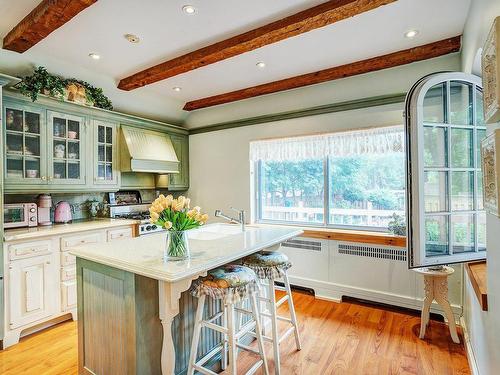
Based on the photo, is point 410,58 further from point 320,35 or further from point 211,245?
point 211,245

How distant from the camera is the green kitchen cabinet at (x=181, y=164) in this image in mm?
4445

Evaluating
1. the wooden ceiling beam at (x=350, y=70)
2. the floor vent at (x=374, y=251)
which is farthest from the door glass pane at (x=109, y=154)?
the floor vent at (x=374, y=251)

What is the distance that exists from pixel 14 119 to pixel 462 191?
394 cm

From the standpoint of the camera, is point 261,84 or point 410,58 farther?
point 261,84

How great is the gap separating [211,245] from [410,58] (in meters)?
2.60

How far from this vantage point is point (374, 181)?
3273mm

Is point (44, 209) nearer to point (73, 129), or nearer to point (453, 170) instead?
point (73, 129)

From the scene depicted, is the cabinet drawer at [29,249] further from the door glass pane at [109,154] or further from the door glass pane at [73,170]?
the door glass pane at [109,154]

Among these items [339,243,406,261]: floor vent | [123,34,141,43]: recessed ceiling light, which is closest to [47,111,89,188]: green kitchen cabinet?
[123,34,141,43]: recessed ceiling light

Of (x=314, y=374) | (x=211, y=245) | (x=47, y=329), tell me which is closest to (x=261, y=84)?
(x=211, y=245)

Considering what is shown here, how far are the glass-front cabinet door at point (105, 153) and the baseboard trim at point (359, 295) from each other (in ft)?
8.79

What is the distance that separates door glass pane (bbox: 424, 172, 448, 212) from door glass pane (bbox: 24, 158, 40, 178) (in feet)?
11.7

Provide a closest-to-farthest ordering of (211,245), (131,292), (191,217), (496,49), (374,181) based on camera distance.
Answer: (496,49)
(131,292)
(191,217)
(211,245)
(374,181)

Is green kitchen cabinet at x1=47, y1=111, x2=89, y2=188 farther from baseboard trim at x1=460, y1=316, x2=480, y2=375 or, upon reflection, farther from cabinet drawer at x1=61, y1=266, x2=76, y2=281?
baseboard trim at x1=460, y1=316, x2=480, y2=375
